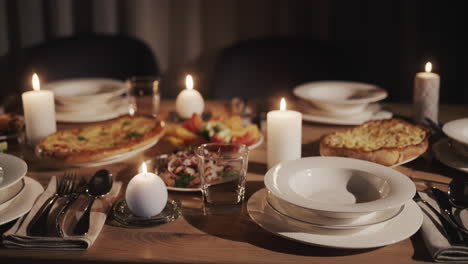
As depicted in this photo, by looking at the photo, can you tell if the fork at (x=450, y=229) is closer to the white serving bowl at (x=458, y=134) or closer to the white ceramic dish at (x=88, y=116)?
the white serving bowl at (x=458, y=134)

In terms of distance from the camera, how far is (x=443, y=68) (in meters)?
3.01

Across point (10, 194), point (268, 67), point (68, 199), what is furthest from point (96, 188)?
point (268, 67)

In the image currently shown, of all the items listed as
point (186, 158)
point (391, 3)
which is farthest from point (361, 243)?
point (391, 3)

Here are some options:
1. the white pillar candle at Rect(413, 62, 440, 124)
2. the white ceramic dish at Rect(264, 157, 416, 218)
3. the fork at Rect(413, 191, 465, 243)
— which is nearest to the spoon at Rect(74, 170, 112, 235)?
the white ceramic dish at Rect(264, 157, 416, 218)

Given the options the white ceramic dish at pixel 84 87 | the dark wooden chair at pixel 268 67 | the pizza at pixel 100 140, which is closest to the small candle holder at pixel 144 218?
the pizza at pixel 100 140

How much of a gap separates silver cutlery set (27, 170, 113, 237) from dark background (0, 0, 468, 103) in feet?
5.95

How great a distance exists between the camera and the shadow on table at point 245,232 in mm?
999

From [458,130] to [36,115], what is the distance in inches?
45.5

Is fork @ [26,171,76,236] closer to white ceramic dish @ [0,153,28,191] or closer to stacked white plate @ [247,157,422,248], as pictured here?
white ceramic dish @ [0,153,28,191]

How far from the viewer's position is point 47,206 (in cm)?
116

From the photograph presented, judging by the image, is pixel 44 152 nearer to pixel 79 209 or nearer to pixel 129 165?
pixel 129 165

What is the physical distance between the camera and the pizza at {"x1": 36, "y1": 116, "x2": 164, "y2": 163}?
143 centimetres

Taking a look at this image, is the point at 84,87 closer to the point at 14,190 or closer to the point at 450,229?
the point at 14,190

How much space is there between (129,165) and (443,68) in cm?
211
